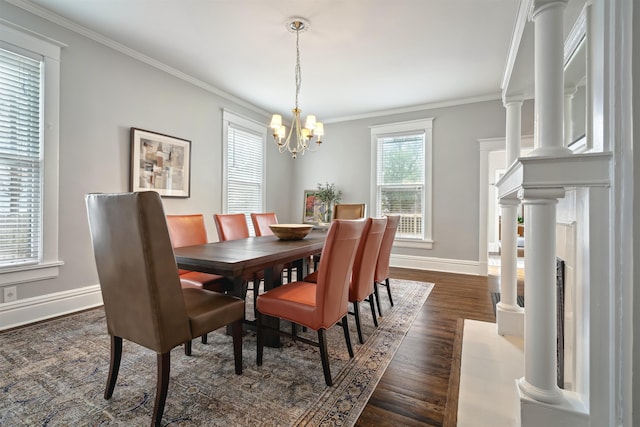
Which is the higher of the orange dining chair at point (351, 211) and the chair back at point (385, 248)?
the orange dining chair at point (351, 211)

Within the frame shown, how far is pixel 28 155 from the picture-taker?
2598mm

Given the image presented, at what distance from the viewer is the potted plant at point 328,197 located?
5598 millimetres

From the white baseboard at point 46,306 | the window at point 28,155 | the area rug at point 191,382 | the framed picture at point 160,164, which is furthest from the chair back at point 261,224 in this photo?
the window at point 28,155

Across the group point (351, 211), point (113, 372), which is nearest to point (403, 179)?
point (351, 211)

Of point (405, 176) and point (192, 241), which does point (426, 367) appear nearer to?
point (192, 241)

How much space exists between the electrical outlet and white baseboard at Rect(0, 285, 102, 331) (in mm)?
35

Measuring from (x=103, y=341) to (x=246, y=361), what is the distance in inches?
47.6

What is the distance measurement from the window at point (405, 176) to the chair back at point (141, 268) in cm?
412

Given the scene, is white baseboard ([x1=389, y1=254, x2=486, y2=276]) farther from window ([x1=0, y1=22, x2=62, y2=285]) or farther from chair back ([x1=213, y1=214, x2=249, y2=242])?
window ([x1=0, y1=22, x2=62, y2=285])

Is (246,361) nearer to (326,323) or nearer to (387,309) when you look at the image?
(326,323)

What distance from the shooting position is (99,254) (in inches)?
60.6

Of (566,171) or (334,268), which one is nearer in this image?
(566,171)

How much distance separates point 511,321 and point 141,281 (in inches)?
108

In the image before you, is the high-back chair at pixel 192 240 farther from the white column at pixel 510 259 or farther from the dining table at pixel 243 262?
the white column at pixel 510 259
